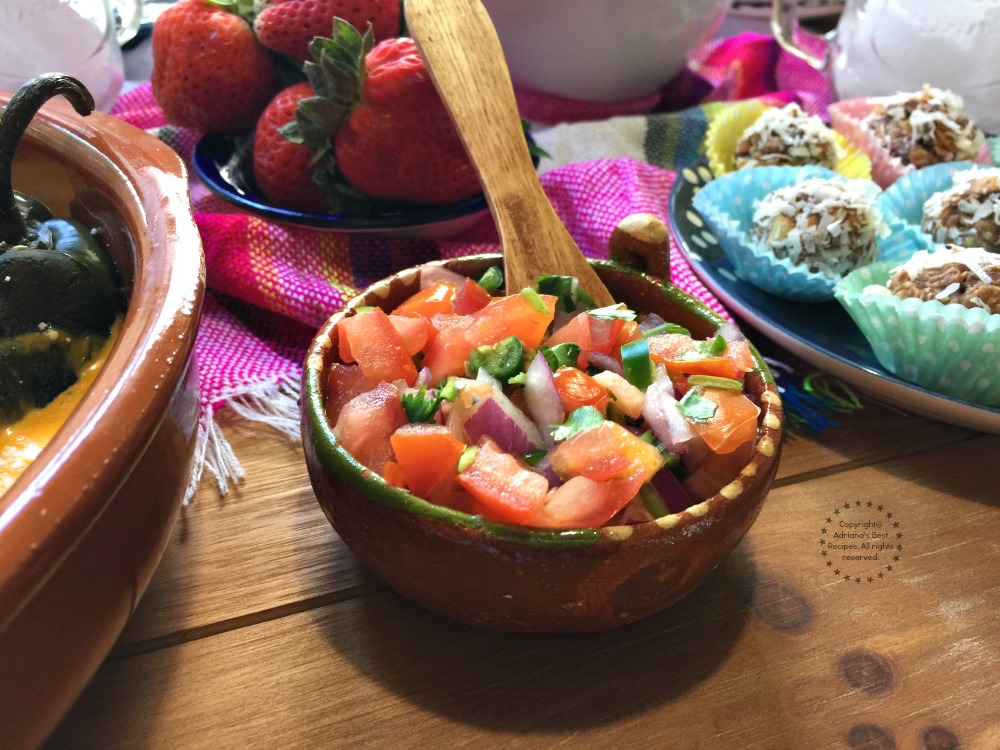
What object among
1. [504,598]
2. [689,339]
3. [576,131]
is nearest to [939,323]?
[689,339]

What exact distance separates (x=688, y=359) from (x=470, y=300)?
0.68 ft

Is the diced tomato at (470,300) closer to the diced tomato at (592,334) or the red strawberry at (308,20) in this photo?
the diced tomato at (592,334)

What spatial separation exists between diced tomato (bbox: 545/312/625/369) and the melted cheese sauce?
0.37m

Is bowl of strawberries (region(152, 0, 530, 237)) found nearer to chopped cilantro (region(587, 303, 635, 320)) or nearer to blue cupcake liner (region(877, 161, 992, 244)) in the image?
chopped cilantro (region(587, 303, 635, 320))

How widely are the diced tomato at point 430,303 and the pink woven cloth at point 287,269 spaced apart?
199mm

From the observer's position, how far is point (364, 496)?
1.85 ft

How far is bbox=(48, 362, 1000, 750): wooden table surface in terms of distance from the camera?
1.91 ft

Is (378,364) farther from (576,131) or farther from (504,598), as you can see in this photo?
(576,131)

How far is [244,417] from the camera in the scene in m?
0.87

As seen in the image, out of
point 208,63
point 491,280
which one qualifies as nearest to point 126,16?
point 208,63

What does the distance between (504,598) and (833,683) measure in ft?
0.89

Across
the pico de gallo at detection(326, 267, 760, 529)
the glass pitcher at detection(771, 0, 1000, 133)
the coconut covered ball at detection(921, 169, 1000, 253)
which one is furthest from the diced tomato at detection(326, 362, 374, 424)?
the glass pitcher at detection(771, 0, 1000, 133)

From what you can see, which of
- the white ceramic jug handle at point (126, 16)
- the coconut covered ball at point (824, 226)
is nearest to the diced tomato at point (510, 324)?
the coconut covered ball at point (824, 226)

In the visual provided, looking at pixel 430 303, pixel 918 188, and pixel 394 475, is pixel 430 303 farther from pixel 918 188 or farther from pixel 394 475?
pixel 918 188
